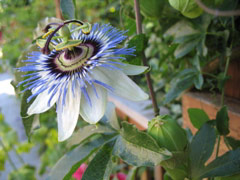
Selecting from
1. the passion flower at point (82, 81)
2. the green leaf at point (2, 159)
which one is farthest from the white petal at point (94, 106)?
A: the green leaf at point (2, 159)

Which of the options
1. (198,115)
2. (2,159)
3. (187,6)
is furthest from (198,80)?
(2,159)

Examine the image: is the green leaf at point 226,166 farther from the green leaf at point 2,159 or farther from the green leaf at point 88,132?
the green leaf at point 2,159

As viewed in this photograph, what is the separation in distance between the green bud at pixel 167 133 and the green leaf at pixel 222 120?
0.13m

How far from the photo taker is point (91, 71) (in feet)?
1.33

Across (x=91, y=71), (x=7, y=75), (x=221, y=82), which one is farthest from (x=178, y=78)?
(x=7, y=75)

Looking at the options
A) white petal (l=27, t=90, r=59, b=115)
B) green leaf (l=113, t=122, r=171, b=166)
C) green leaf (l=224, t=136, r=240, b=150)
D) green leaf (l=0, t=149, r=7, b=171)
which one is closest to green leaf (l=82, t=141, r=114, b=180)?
green leaf (l=113, t=122, r=171, b=166)

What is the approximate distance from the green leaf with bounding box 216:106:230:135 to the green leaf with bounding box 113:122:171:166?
19 cm

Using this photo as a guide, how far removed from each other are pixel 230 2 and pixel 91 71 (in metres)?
0.36

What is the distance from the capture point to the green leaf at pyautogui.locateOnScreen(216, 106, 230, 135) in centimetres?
47

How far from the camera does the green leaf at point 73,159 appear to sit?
46 cm

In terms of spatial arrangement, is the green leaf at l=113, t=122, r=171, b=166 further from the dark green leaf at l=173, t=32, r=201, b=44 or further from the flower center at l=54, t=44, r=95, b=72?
the dark green leaf at l=173, t=32, r=201, b=44

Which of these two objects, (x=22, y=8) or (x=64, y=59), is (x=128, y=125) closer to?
(x=64, y=59)

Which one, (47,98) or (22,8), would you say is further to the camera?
(22,8)

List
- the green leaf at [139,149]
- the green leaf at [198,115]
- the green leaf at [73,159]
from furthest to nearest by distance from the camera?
the green leaf at [198,115], the green leaf at [73,159], the green leaf at [139,149]
